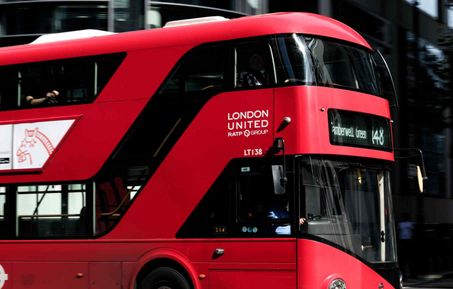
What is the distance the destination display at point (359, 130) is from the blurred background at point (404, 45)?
140 cm

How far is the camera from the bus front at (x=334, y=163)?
8.23m

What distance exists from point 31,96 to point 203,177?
11.1ft

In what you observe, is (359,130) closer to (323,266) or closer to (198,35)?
(323,266)

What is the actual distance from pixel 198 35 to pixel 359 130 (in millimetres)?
2457

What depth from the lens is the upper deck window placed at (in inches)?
397

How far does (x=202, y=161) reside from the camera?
9.01 metres

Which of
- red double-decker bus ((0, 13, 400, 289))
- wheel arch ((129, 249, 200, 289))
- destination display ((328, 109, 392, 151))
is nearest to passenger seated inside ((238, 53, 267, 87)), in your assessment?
red double-decker bus ((0, 13, 400, 289))

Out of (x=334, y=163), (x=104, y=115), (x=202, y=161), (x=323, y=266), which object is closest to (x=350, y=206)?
(x=334, y=163)

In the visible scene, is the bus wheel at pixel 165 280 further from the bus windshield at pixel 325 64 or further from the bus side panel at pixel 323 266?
the bus windshield at pixel 325 64

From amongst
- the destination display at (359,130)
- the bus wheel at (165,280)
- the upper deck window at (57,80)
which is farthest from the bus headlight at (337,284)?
the upper deck window at (57,80)

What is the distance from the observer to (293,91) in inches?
333

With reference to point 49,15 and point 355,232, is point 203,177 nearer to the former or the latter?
point 355,232

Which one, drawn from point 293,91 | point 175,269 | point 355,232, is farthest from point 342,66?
point 175,269

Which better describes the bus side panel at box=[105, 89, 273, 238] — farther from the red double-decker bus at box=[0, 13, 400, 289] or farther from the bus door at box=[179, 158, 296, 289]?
the bus door at box=[179, 158, 296, 289]
